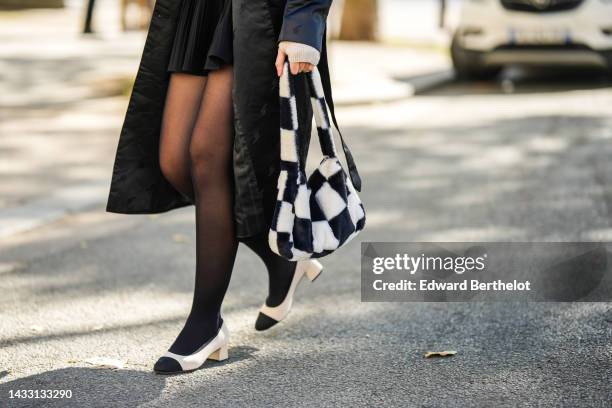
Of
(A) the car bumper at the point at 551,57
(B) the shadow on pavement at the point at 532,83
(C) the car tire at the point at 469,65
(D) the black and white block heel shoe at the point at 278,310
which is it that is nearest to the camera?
(D) the black and white block heel shoe at the point at 278,310

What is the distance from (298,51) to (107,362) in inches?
49.8

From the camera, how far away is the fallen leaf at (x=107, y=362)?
3262mm

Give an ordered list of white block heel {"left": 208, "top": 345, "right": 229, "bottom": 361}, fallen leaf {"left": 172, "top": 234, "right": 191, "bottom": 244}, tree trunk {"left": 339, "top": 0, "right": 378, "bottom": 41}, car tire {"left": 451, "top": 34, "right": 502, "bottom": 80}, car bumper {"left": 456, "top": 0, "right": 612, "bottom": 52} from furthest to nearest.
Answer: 1. tree trunk {"left": 339, "top": 0, "right": 378, "bottom": 41}
2. car tire {"left": 451, "top": 34, "right": 502, "bottom": 80}
3. car bumper {"left": 456, "top": 0, "right": 612, "bottom": 52}
4. fallen leaf {"left": 172, "top": 234, "right": 191, "bottom": 244}
5. white block heel {"left": 208, "top": 345, "right": 229, "bottom": 361}

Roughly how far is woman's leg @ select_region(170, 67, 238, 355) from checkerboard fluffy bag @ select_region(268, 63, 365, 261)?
0.20 meters

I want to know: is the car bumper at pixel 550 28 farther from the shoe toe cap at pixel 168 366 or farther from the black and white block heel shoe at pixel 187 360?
the shoe toe cap at pixel 168 366

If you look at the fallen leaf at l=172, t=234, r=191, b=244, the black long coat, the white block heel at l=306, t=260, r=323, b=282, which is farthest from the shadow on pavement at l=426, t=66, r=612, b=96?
the black long coat

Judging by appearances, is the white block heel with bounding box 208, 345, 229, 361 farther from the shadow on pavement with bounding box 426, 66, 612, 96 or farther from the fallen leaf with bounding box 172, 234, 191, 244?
the shadow on pavement with bounding box 426, 66, 612, 96

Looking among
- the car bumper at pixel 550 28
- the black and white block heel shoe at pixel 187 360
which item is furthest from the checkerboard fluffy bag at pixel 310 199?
the car bumper at pixel 550 28

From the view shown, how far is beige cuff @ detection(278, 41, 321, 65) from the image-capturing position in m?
3.02

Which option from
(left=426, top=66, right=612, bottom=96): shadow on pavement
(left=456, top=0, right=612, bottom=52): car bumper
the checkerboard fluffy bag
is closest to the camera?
the checkerboard fluffy bag

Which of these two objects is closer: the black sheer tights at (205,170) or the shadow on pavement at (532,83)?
the black sheer tights at (205,170)

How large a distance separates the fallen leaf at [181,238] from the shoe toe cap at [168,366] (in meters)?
1.87

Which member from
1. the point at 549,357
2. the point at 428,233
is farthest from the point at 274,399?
the point at 428,233

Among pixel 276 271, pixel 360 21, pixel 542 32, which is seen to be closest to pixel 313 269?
pixel 276 271
